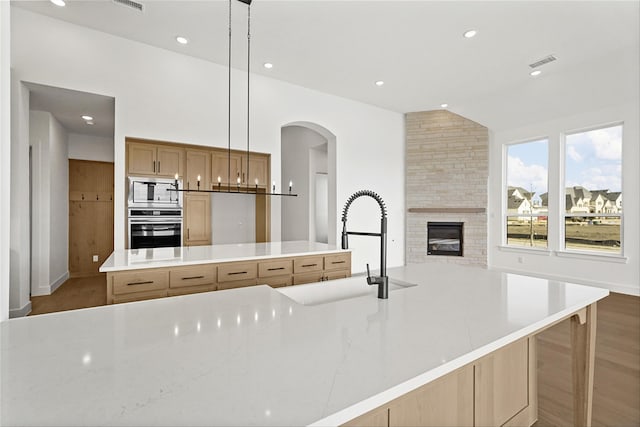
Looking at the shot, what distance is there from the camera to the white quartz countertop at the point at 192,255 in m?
2.28

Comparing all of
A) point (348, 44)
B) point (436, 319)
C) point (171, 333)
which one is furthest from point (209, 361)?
point (348, 44)

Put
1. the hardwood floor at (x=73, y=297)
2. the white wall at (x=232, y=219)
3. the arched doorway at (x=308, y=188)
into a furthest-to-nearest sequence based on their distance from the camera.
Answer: the arched doorway at (x=308, y=188) < the white wall at (x=232, y=219) < the hardwood floor at (x=73, y=297)

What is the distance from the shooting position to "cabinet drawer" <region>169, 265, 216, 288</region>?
2365mm

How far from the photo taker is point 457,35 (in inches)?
136

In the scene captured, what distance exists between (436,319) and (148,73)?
4.19 metres

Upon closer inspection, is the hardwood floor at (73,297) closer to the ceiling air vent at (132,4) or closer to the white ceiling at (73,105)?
the white ceiling at (73,105)

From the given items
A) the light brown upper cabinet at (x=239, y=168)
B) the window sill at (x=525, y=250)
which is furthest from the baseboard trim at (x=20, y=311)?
the window sill at (x=525, y=250)

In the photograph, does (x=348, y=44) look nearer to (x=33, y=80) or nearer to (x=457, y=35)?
(x=457, y=35)

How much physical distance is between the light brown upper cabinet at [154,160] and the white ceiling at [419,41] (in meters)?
1.25

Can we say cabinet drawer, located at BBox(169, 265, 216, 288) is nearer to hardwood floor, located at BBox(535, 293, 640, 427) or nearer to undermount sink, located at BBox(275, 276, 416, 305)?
undermount sink, located at BBox(275, 276, 416, 305)

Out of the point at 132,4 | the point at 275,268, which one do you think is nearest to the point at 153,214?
the point at 275,268

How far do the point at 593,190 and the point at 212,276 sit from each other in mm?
5841

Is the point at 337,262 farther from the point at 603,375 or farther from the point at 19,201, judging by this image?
the point at 19,201

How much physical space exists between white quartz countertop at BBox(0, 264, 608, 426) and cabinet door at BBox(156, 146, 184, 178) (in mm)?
3026
